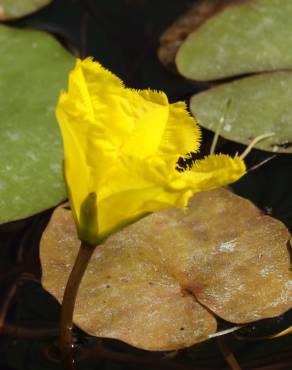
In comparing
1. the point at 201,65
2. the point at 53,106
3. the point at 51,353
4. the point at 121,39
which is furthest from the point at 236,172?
the point at 121,39

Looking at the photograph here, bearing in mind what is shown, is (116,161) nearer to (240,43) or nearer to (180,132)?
(180,132)

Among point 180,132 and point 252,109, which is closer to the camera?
point 180,132

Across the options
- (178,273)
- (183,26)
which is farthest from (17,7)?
(178,273)

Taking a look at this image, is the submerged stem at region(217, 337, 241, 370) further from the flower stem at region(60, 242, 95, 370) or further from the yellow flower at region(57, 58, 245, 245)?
the yellow flower at region(57, 58, 245, 245)

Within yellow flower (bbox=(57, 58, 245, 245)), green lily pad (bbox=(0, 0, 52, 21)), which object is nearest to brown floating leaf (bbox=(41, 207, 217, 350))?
yellow flower (bbox=(57, 58, 245, 245))

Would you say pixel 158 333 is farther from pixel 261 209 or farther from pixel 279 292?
pixel 261 209

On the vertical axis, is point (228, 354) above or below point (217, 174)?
below
